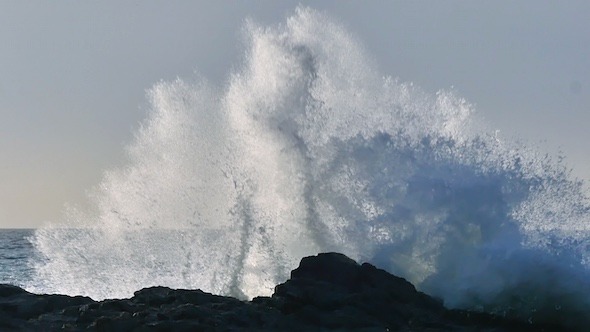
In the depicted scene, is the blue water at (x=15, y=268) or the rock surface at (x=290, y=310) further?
the blue water at (x=15, y=268)

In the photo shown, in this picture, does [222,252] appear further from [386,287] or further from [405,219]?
[386,287]

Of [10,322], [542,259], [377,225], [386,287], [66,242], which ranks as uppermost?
[66,242]

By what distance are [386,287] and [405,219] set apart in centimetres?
388

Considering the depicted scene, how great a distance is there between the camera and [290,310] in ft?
50.8

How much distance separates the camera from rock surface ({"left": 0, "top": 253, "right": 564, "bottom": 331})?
13.9 metres

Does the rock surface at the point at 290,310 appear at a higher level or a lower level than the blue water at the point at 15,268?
lower

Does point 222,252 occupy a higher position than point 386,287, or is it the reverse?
point 222,252

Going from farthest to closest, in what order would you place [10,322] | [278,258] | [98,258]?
[98,258] → [278,258] → [10,322]

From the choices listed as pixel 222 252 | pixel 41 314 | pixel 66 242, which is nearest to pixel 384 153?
pixel 222 252

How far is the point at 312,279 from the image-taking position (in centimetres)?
1644

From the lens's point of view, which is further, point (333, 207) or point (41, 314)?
point (333, 207)

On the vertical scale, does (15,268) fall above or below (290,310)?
above

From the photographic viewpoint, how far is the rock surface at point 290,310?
13891mm

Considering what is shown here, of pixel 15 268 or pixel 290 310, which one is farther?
pixel 15 268
